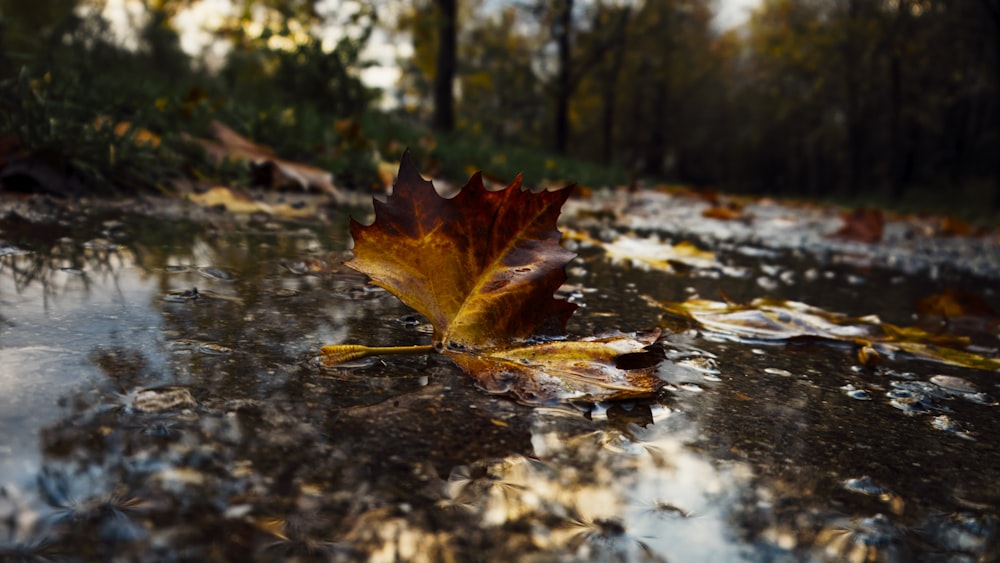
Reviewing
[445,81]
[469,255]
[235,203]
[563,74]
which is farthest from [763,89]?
[469,255]

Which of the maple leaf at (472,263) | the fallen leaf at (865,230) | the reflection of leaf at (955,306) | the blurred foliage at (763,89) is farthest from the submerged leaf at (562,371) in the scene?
the blurred foliage at (763,89)

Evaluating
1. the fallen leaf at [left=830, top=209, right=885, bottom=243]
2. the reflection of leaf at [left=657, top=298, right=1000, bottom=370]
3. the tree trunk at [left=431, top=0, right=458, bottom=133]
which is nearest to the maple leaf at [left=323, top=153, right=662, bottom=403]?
the reflection of leaf at [left=657, top=298, right=1000, bottom=370]

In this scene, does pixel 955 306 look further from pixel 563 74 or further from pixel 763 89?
pixel 763 89

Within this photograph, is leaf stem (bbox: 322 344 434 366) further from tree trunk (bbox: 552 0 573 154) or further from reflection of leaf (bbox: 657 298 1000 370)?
tree trunk (bbox: 552 0 573 154)

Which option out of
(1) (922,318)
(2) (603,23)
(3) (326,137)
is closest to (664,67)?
(2) (603,23)

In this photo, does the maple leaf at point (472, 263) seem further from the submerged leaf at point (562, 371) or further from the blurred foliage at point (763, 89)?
the blurred foliage at point (763, 89)

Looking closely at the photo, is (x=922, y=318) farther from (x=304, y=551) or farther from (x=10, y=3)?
(x=10, y=3)
